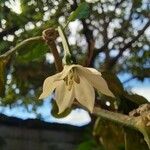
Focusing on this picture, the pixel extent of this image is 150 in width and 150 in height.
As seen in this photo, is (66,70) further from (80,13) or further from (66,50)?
(80,13)

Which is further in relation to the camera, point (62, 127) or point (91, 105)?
point (62, 127)

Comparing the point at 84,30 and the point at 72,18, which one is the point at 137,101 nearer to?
the point at 72,18

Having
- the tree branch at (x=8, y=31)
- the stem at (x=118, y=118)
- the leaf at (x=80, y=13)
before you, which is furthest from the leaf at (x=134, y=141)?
the tree branch at (x=8, y=31)

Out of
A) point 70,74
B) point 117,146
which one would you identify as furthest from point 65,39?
point 117,146

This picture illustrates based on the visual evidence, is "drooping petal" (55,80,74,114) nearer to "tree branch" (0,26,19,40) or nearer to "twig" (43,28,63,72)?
"twig" (43,28,63,72)

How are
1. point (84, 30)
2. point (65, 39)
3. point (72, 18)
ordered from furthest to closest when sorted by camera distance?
point (84, 30) < point (72, 18) < point (65, 39)

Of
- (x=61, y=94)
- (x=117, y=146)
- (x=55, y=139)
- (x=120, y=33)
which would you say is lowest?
(x=55, y=139)
